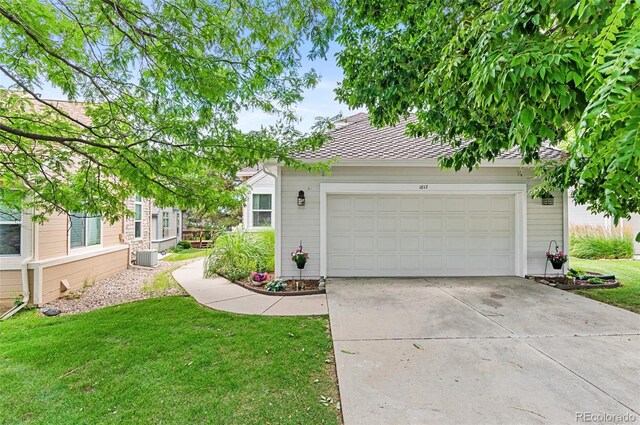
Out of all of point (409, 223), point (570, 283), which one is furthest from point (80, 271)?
point (570, 283)

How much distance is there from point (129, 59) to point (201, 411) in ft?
15.5

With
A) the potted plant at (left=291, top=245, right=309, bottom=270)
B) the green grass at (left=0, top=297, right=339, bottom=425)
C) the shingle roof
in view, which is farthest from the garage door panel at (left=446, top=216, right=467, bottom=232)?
the green grass at (left=0, top=297, right=339, bottom=425)

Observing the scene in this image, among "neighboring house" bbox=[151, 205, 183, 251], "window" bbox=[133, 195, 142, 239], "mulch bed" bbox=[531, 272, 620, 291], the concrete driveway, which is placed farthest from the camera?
"neighboring house" bbox=[151, 205, 183, 251]

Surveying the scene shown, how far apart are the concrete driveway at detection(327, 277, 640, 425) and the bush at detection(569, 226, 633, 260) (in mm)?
7853

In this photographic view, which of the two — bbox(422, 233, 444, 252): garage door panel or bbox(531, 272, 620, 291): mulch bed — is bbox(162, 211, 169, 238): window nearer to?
bbox(422, 233, 444, 252): garage door panel

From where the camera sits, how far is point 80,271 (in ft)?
26.2

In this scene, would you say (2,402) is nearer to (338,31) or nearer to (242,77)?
(242,77)

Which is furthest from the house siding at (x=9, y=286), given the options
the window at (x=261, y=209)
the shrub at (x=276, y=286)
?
the window at (x=261, y=209)

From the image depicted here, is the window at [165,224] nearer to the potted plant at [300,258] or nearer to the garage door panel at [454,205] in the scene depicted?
the potted plant at [300,258]

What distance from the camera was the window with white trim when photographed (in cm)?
1262

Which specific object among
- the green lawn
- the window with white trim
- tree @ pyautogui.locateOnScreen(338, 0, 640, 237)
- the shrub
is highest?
tree @ pyautogui.locateOnScreen(338, 0, 640, 237)

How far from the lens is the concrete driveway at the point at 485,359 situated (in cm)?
250

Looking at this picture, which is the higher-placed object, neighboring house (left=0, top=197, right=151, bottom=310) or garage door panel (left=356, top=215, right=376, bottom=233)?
garage door panel (left=356, top=215, right=376, bottom=233)

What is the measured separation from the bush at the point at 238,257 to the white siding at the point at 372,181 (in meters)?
1.07
